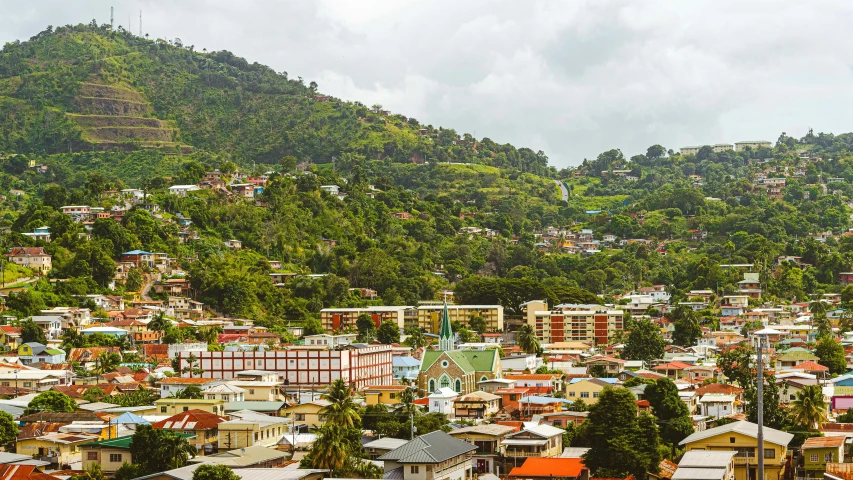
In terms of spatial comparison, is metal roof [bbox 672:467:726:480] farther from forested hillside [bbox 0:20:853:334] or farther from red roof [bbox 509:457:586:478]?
forested hillside [bbox 0:20:853:334]

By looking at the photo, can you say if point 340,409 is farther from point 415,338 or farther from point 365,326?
point 365,326

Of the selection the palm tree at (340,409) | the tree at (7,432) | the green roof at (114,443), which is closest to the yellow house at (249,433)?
the palm tree at (340,409)

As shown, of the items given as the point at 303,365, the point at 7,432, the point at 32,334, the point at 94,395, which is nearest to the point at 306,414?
the point at 94,395

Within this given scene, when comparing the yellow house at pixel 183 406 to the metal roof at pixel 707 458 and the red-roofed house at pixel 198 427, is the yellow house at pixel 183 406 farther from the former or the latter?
the metal roof at pixel 707 458

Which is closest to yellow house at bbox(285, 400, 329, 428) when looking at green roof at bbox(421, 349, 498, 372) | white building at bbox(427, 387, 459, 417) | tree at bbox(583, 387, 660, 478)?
white building at bbox(427, 387, 459, 417)

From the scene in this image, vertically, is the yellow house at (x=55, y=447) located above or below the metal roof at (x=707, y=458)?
below
